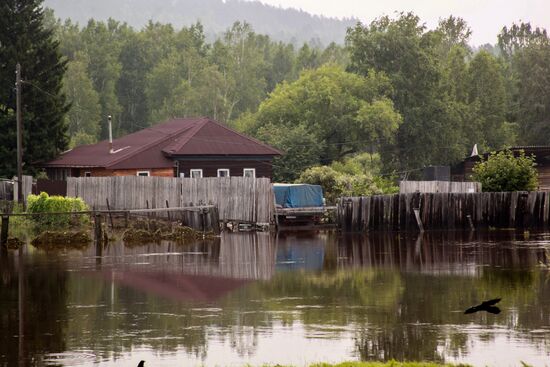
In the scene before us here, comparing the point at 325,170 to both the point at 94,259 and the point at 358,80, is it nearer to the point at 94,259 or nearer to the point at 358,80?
the point at 94,259

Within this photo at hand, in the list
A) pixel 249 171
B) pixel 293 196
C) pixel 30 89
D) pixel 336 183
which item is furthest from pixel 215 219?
pixel 30 89

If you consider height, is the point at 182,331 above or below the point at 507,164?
below

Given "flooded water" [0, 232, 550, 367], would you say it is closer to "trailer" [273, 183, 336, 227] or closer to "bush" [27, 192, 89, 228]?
"bush" [27, 192, 89, 228]

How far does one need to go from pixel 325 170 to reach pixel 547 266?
2722 cm

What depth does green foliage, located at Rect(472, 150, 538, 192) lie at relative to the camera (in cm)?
5016

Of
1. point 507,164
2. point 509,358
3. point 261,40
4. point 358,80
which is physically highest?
point 261,40

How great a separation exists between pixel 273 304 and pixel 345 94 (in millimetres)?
61009

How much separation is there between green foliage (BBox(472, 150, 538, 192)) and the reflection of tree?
24.5 meters

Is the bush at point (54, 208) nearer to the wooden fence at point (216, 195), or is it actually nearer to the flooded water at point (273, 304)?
the wooden fence at point (216, 195)

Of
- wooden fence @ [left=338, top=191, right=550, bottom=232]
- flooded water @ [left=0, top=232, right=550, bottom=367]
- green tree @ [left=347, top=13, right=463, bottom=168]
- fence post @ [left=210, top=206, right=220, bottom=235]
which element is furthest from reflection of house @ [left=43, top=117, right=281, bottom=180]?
green tree @ [left=347, top=13, right=463, bottom=168]

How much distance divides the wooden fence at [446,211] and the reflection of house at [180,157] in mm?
13659

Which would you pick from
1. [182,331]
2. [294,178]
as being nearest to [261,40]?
[294,178]

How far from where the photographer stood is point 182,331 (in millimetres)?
21031

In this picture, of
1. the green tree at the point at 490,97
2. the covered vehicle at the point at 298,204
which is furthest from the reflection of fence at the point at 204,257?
the green tree at the point at 490,97
